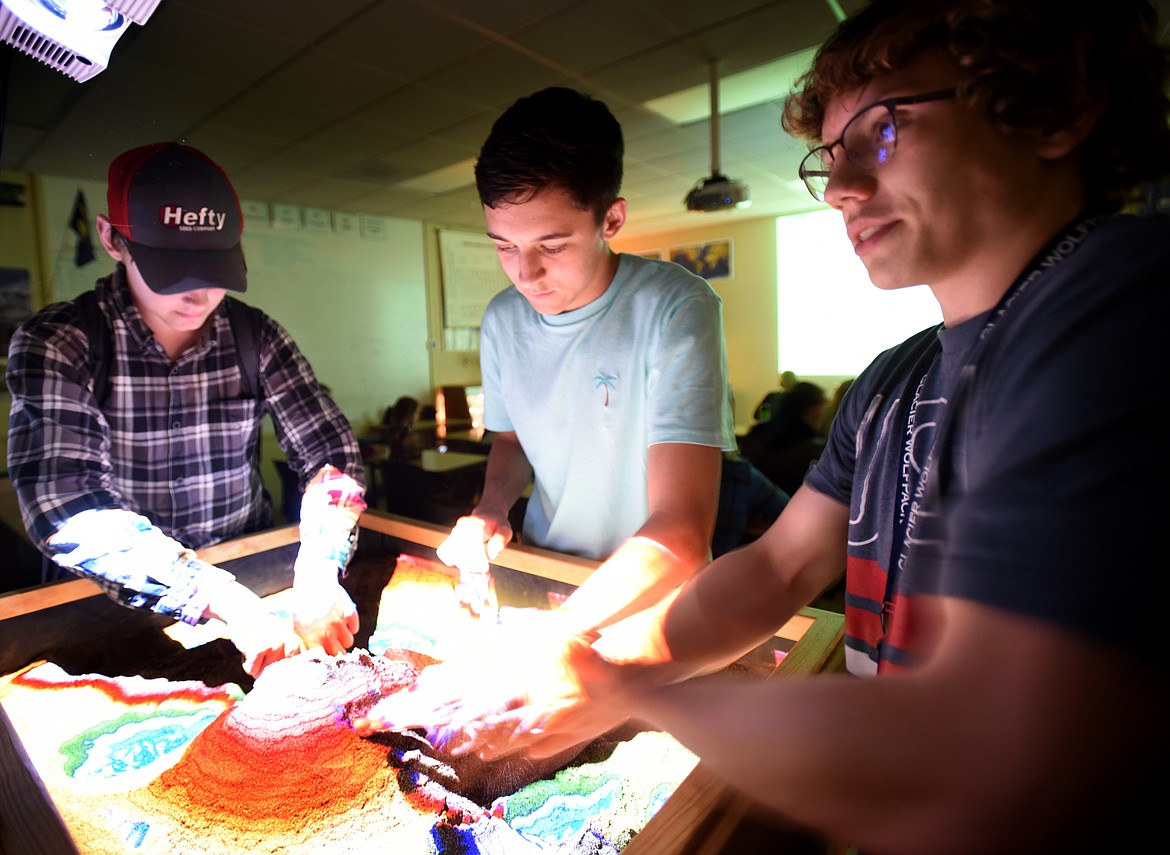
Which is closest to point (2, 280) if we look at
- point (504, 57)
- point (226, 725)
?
point (504, 57)

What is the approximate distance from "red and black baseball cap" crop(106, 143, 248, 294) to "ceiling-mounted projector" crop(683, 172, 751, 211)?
11.1 ft

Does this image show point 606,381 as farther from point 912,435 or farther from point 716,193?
point 716,193

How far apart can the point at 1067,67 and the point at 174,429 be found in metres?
1.78

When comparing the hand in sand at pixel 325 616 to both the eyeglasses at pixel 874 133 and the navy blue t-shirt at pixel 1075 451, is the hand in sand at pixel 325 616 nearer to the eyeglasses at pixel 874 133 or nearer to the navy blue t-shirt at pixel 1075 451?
the navy blue t-shirt at pixel 1075 451

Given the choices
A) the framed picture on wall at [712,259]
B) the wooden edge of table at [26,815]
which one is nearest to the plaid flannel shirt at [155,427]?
the wooden edge of table at [26,815]

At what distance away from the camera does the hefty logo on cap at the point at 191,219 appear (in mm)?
1105

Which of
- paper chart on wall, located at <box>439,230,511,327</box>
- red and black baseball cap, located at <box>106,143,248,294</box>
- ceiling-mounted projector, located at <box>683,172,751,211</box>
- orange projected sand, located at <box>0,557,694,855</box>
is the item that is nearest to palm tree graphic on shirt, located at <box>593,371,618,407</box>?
orange projected sand, located at <box>0,557,694,855</box>

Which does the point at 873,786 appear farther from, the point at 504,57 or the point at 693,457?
the point at 504,57

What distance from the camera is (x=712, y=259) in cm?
763

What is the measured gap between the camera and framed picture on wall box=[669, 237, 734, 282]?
7.41 metres

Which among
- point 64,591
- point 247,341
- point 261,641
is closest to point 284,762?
point 261,641

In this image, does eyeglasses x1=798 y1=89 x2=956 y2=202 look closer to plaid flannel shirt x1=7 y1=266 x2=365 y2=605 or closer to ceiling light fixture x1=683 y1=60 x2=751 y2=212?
plaid flannel shirt x1=7 y1=266 x2=365 y2=605

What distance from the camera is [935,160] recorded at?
0.66 metres

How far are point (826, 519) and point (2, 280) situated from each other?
4.50m
